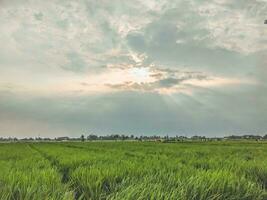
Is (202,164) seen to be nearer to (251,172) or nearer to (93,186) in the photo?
(251,172)

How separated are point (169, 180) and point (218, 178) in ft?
2.82

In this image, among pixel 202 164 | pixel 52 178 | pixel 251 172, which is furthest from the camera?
pixel 202 164

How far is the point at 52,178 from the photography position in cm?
730

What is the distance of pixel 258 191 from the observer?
22.2 ft

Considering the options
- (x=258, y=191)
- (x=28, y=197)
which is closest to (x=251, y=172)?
(x=258, y=191)

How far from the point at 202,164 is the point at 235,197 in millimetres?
8322

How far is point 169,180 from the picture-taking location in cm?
659

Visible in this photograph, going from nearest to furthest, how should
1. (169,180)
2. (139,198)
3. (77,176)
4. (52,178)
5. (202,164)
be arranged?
1. (139,198)
2. (169,180)
3. (52,178)
4. (77,176)
5. (202,164)

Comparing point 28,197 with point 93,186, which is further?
point 93,186

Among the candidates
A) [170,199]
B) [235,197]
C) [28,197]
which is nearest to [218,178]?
[235,197]

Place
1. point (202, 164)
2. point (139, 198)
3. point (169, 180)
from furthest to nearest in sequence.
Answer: point (202, 164), point (169, 180), point (139, 198)

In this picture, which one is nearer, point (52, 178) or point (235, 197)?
point (235, 197)

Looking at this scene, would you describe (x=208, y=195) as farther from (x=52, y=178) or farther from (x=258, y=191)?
(x=52, y=178)

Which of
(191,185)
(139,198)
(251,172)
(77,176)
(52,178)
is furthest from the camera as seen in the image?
(251,172)
